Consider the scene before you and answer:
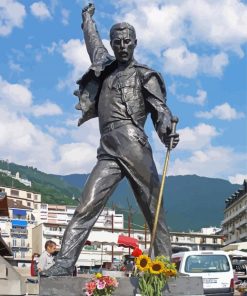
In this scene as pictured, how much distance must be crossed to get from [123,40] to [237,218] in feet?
360

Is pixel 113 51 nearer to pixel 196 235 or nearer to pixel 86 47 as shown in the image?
pixel 86 47

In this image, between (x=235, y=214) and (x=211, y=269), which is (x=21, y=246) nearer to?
(x=235, y=214)

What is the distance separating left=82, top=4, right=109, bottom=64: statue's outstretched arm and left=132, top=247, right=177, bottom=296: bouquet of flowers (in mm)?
2909

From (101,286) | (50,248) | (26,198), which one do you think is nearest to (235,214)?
(26,198)

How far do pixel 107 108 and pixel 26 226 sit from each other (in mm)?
123487

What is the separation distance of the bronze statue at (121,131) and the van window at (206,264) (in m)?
9.88

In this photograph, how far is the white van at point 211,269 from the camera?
16.8m

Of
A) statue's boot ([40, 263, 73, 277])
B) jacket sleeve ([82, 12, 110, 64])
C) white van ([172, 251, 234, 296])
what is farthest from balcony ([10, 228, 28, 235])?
statue's boot ([40, 263, 73, 277])

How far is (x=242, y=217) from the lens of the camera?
109750mm

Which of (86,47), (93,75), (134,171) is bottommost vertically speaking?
(134,171)

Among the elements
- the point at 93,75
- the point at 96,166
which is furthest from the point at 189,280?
the point at 93,75

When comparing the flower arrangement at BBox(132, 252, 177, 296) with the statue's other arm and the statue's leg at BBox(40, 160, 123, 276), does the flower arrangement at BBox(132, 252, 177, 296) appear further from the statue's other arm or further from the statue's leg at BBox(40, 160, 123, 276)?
the statue's other arm

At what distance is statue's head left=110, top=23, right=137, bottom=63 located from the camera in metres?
7.77

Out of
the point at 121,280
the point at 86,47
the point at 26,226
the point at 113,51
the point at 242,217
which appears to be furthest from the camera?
the point at 26,226
